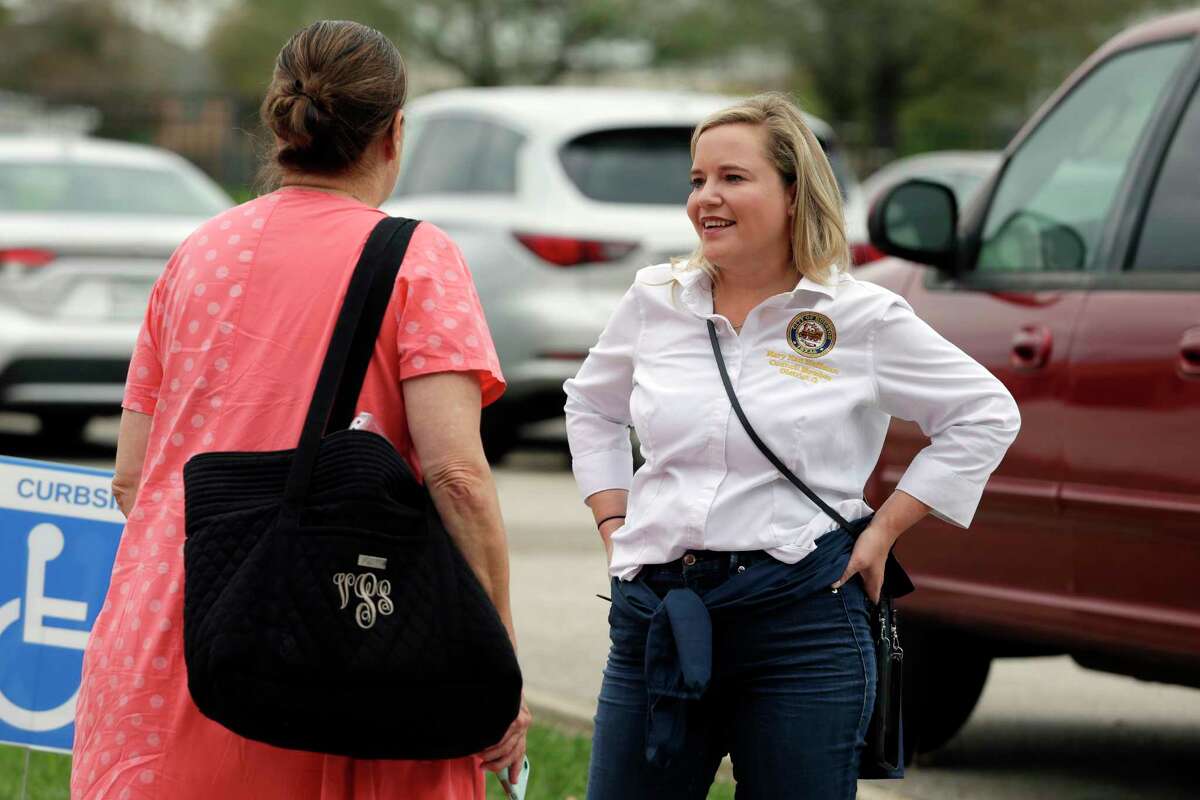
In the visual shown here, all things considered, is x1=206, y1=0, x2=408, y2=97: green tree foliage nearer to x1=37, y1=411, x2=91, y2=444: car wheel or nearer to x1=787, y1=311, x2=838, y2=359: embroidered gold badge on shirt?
x1=37, y1=411, x2=91, y2=444: car wheel

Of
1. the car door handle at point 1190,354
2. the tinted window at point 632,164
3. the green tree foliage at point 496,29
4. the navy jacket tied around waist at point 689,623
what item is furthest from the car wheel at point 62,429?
the green tree foliage at point 496,29

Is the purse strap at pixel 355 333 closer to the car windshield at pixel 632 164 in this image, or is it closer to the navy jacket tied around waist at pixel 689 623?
the navy jacket tied around waist at pixel 689 623

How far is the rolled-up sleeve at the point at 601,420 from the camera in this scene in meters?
3.42

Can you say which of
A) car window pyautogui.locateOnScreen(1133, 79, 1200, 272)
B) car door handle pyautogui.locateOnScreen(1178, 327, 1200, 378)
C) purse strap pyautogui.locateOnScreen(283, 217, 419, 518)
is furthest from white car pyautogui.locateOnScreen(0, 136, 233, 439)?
purse strap pyautogui.locateOnScreen(283, 217, 419, 518)

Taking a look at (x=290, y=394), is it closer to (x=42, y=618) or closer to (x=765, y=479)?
Result: (x=765, y=479)

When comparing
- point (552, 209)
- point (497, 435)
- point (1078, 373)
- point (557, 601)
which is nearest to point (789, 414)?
point (1078, 373)

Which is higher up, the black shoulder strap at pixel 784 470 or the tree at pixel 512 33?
the black shoulder strap at pixel 784 470

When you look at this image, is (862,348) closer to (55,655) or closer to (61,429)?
(55,655)

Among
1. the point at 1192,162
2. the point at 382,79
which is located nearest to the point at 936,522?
the point at 1192,162

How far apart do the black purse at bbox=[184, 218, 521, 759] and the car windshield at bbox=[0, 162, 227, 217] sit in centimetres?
885

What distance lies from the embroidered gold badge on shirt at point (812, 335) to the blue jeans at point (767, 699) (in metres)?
0.32

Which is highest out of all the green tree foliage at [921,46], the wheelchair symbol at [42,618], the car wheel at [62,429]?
the wheelchair symbol at [42,618]

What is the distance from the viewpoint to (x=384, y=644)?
9.06 ft

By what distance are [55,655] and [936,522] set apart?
214 centimetres
